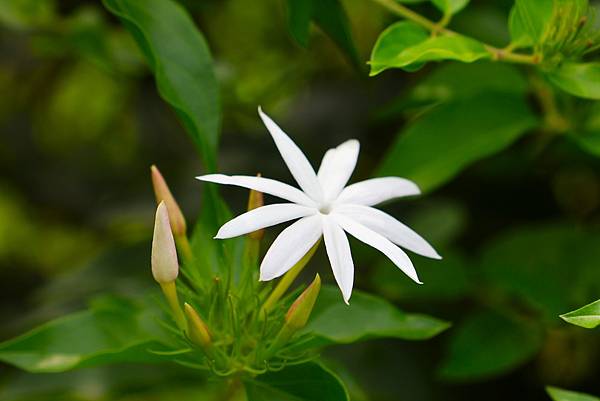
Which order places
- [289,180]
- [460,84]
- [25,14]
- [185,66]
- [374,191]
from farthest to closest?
1. [289,180]
2. [25,14]
3. [460,84]
4. [185,66]
5. [374,191]

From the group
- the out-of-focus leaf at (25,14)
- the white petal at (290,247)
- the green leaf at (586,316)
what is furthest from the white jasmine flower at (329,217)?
the out-of-focus leaf at (25,14)

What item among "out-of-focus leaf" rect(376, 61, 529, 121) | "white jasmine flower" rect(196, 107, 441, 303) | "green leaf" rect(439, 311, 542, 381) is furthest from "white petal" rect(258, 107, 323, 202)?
"green leaf" rect(439, 311, 542, 381)

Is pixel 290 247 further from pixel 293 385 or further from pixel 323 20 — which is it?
pixel 323 20

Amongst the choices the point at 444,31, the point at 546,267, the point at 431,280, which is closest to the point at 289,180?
the point at 431,280

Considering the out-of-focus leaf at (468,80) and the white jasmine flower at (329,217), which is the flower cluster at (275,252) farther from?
the out-of-focus leaf at (468,80)

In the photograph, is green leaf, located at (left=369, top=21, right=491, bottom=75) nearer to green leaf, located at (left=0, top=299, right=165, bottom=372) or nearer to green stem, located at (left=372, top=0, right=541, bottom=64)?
green stem, located at (left=372, top=0, right=541, bottom=64)

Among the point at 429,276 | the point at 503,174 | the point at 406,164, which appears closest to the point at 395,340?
the point at 429,276
